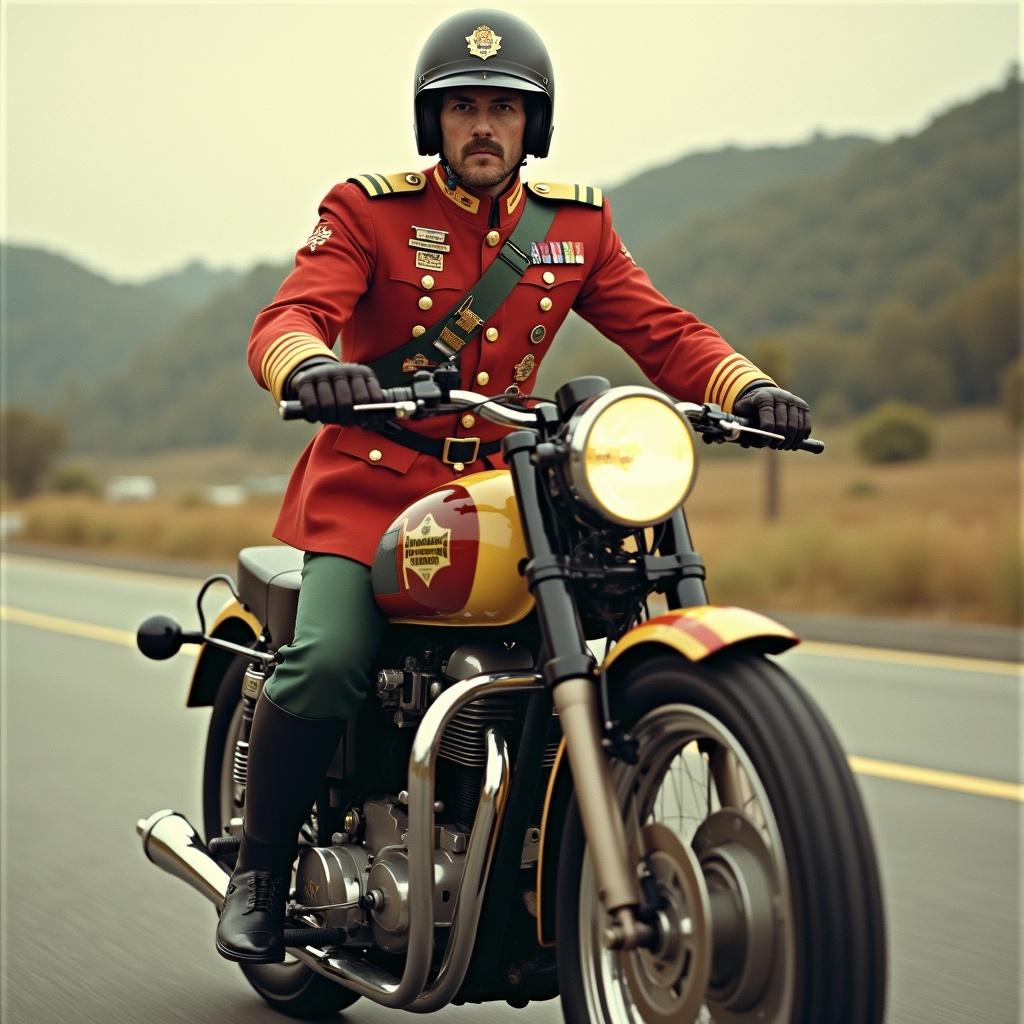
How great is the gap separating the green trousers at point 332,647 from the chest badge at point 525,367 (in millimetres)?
549

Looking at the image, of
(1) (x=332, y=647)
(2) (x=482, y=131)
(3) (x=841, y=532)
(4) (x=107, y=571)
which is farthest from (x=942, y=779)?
(4) (x=107, y=571)

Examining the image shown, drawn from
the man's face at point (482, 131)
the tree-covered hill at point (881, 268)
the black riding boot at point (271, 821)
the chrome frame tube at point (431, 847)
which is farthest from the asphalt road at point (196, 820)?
the tree-covered hill at point (881, 268)

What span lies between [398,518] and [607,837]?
3.01ft

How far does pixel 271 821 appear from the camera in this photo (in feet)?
11.6

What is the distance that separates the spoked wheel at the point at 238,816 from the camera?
3.88 m

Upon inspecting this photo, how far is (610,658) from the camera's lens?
2791 mm

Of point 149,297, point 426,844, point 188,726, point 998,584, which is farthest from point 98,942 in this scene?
point 149,297

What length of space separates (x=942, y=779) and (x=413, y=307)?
4198 millimetres

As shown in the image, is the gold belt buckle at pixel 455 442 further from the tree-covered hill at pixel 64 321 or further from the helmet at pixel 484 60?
the tree-covered hill at pixel 64 321

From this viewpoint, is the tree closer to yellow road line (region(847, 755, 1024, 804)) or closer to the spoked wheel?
yellow road line (region(847, 755, 1024, 804))

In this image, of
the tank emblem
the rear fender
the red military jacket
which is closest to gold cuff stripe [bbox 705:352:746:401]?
the red military jacket

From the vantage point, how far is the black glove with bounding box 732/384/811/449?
3205 mm

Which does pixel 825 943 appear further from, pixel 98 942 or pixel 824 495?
pixel 824 495

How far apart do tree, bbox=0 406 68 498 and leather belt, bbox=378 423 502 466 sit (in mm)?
52298
